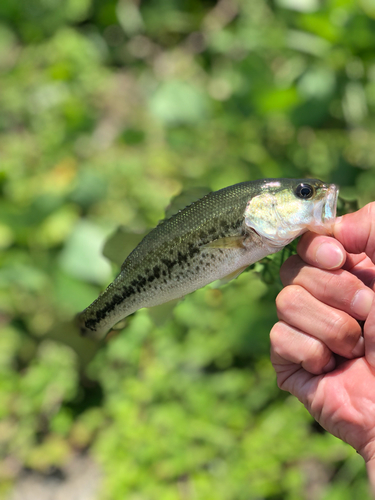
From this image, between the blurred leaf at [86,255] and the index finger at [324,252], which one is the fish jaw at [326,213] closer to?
the index finger at [324,252]

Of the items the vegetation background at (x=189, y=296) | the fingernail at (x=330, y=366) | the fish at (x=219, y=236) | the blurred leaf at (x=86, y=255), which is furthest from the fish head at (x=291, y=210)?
the blurred leaf at (x=86, y=255)

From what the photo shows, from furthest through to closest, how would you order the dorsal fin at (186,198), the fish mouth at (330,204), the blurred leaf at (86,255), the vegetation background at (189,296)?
the blurred leaf at (86,255)
the vegetation background at (189,296)
the dorsal fin at (186,198)
the fish mouth at (330,204)

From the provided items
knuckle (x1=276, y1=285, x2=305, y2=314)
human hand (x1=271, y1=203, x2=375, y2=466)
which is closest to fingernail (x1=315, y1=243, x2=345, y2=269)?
human hand (x1=271, y1=203, x2=375, y2=466)

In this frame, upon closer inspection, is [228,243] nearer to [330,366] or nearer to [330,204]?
[330,204]

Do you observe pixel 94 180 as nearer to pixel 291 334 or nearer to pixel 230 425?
pixel 230 425

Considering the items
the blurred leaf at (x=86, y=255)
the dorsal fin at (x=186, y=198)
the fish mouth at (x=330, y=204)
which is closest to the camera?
the fish mouth at (x=330, y=204)

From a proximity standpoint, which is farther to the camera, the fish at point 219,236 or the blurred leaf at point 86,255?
the blurred leaf at point 86,255

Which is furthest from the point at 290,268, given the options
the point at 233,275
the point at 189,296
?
the point at 189,296
